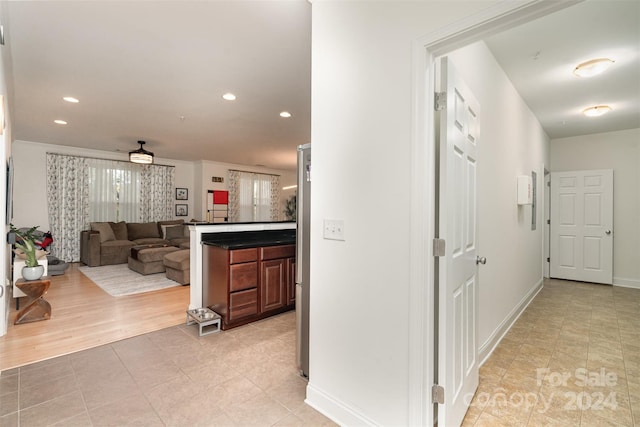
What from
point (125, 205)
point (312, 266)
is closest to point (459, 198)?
point (312, 266)

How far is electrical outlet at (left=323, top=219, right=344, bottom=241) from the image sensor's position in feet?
5.72

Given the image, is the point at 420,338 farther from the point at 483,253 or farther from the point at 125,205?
the point at 125,205

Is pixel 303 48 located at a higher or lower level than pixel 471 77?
higher

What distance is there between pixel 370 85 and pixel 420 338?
1298 mm

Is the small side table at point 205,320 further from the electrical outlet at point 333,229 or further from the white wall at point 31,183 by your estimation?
the white wall at point 31,183

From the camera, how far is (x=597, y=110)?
156 inches

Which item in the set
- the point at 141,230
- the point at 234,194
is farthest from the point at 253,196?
the point at 141,230

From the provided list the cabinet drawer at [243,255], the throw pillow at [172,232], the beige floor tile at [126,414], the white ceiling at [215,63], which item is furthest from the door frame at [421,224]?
the throw pillow at [172,232]

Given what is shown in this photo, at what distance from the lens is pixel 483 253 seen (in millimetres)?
2441

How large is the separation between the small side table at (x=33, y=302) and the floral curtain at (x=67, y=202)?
13.7 feet

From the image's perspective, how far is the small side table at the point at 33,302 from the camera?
3.18 m

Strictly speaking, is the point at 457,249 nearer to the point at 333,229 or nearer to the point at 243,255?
the point at 333,229

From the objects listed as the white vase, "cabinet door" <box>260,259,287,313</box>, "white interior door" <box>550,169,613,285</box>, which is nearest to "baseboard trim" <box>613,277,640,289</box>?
"white interior door" <box>550,169,613,285</box>

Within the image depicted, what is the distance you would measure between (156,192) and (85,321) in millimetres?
5414
